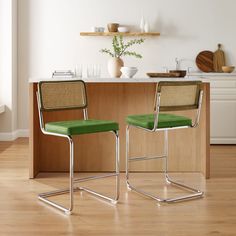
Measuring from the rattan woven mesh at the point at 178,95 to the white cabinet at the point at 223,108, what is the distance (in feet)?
8.62

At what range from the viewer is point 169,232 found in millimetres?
2926

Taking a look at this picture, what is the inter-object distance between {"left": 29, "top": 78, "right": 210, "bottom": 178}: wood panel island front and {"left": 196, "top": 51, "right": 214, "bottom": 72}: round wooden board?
2.36 m

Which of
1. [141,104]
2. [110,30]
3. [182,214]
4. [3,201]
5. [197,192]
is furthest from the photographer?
[110,30]

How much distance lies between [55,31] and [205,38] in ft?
6.61

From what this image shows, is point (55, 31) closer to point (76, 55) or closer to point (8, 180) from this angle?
point (76, 55)

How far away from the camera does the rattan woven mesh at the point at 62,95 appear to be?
12.0 ft

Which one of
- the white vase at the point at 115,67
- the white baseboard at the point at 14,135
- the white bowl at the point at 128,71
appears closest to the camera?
the white bowl at the point at 128,71

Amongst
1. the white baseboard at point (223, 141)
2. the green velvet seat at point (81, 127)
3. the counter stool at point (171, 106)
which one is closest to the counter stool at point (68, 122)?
the green velvet seat at point (81, 127)

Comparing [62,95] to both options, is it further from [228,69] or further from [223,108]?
[228,69]

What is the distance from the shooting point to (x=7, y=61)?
257 inches

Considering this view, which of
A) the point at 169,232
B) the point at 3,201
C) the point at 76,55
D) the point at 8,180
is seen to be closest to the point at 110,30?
the point at 76,55

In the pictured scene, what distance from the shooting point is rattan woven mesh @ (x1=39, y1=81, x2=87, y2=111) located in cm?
365

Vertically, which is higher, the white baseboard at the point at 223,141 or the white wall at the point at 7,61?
the white wall at the point at 7,61

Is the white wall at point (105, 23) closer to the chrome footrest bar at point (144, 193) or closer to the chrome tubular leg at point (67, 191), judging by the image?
the chrome footrest bar at point (144, 193)
